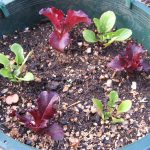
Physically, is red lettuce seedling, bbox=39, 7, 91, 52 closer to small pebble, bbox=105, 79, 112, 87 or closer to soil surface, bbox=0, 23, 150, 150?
soil surface, bbox=0, 23, 150, 150

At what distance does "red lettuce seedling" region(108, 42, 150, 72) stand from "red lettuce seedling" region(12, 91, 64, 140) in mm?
269

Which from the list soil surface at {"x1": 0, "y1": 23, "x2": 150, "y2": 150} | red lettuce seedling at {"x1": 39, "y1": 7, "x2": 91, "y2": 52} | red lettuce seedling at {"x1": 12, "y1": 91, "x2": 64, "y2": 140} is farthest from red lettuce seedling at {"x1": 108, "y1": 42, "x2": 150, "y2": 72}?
red lettuce seedling at {"x1": 12, "y1": 91, "x2": 64, "y2": 140}

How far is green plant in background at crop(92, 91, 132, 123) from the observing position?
3.81 feet

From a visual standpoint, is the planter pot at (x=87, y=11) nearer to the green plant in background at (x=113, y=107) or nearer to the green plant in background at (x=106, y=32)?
the green plant in background at (x=106, y=32)

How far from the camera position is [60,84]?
51.5 inches

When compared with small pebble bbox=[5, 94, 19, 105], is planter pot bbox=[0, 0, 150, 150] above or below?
above

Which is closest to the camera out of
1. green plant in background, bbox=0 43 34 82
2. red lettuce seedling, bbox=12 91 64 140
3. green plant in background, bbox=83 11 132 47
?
red lettuce seedling, bbox=12 91 64 140

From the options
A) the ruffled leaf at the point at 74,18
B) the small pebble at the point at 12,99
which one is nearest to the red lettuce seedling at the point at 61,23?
the ruffled leaf at the point at 74,18

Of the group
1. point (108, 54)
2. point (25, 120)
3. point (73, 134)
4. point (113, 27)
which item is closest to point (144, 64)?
point (108, 54)

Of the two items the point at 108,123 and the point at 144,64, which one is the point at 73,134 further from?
the point at 144,64

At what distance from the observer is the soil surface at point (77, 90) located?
3.80 feet

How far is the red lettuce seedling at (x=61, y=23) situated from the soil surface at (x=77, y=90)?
2.7 inches

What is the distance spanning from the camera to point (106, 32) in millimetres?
1408

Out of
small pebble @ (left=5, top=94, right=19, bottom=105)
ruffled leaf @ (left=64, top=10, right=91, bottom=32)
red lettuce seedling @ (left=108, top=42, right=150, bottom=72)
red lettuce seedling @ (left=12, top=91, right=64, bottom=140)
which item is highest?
ruffled leaf @ (left=64, top=10, right=91, bottom=32)
